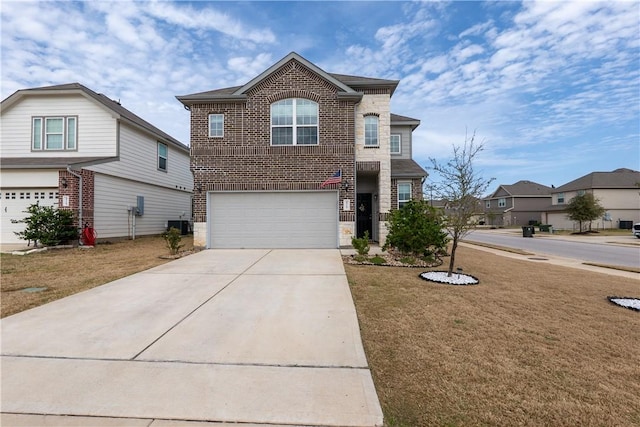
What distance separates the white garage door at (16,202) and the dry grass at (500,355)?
50.9 ft

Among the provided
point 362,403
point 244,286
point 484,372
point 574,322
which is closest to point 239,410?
point 362,403

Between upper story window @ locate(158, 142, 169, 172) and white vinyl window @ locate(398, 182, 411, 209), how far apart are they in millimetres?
14708

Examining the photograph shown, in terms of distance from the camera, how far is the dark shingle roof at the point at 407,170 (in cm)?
1434

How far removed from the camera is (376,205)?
47.0 feet

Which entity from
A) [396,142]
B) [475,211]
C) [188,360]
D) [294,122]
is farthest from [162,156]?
[188,360]

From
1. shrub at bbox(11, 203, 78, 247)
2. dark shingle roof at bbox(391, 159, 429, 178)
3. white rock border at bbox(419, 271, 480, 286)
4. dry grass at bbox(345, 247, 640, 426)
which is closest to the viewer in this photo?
dry grass at bbox(345, 247, 640, 426)

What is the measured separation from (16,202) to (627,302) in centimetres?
2153

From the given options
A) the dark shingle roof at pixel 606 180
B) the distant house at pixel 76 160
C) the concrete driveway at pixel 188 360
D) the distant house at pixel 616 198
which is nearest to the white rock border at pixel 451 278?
the concrete driveway at pixel 188 360

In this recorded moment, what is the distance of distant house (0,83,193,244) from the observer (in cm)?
1355

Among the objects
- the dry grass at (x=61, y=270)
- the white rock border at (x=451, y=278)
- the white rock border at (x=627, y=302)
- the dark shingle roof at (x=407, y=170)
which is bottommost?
the white rock border at (x=627, y=302)

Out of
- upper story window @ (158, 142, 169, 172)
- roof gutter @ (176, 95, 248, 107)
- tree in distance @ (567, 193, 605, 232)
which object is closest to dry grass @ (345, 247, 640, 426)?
Result: roof gutter @ (176, 95, 248, 107)

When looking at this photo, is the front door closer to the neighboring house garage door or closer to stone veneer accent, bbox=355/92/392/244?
stone veneer accent, bbox=355/92/392/244

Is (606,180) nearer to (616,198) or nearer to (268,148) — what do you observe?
(616,198)

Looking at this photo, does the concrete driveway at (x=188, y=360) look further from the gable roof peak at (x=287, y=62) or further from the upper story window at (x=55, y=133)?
the upper story window at (x=55, y=133)
